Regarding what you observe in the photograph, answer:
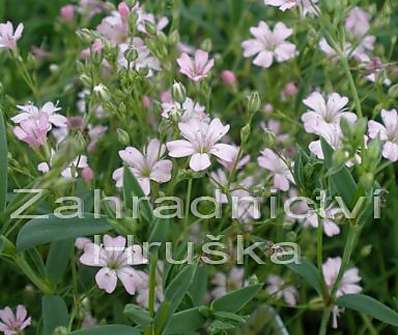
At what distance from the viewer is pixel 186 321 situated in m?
1.02

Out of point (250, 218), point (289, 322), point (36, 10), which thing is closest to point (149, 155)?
point (250, 218)

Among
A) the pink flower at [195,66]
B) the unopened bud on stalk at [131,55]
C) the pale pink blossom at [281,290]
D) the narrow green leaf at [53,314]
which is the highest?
the unopened bud on stalk at [131,55]

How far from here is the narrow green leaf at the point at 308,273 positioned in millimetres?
1109

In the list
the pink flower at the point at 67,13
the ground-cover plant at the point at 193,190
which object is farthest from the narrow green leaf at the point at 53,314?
the pink flower at the point at 67,13

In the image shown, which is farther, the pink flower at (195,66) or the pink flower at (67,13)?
the pink flower at (67,13)

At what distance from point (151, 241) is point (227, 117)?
775 millimetres

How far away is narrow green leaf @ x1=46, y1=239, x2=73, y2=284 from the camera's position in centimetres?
110

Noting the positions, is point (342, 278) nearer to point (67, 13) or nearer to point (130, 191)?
point (130, 191)

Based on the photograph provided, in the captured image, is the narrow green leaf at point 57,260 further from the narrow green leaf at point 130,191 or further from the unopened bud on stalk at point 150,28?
the unopened bud on stalk at point 150,28

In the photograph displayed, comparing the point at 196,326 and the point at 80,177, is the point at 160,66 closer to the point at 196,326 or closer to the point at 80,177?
the point at 80,177

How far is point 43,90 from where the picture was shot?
158cm

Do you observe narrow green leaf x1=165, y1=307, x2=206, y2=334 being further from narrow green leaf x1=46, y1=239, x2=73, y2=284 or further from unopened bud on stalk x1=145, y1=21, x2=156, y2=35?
unopened bud on stalk x1=145, y1=21, x2=156, y2=35

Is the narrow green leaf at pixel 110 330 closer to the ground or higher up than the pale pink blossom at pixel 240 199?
closer to the ground

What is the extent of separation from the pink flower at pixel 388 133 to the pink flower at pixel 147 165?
0.27m
